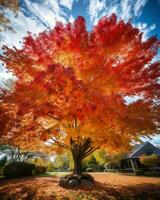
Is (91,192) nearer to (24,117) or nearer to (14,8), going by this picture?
(24,117)

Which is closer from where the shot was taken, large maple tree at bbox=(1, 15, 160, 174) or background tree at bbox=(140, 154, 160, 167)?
large maple tree at bbox=(1, 15, 160, 174)

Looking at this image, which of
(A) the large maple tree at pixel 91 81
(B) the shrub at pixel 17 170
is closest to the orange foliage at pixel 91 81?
(A) the large maple tree at pixel 91 81

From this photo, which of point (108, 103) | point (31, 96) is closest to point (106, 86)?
point (108, 103)

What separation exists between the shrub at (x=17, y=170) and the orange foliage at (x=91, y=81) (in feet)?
38.2

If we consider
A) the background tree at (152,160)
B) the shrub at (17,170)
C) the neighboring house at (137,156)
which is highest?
the neighboring house at (137,156)

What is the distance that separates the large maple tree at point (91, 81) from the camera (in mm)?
7703

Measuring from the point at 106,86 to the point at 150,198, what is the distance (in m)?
5.20

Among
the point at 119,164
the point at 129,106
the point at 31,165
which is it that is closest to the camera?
the point at 129,106

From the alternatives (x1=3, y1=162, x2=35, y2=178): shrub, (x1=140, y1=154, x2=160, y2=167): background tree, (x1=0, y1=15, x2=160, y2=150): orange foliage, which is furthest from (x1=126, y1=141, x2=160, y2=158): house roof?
(x1=0, y1=15, x2=160, y2=150): orange foliage

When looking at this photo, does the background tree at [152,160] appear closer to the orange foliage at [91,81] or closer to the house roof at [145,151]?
the house roof at [145,151]

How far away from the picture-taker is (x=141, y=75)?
340 inches

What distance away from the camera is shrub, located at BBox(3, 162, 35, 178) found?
1830 centimetres

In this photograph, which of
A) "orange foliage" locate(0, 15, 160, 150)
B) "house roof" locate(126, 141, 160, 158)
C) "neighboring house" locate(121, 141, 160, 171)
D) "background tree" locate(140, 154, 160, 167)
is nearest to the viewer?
"orange foliage" locate(0, 15, 160, 150)

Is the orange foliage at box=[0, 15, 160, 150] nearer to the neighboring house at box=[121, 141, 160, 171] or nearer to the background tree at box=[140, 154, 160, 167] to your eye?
the background tree at box=[140, 154, 160, 167]
